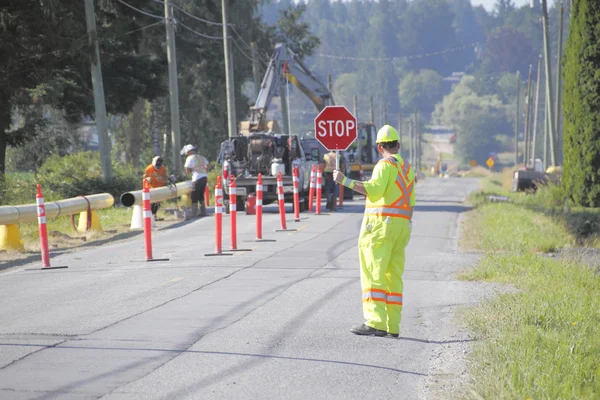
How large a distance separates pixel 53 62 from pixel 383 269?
26.9 m

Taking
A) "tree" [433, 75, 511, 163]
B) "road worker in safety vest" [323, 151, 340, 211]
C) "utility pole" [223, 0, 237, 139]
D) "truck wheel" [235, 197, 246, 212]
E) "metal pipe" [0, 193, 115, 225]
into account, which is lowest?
"tree" [433, 75, 511, 163]

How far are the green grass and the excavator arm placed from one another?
2214cm

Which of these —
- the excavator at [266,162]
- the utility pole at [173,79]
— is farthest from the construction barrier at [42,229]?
the utility pole at [173,79]

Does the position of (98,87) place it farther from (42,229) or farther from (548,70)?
(548,70)

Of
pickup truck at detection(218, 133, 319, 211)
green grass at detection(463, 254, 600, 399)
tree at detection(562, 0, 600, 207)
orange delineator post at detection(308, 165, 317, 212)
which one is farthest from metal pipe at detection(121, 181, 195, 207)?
→ green grass at detection(463, 254, 600, 399)

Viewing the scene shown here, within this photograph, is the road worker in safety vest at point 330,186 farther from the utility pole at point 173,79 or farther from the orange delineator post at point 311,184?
the utility pole at point 173,79

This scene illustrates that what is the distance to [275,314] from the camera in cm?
1109

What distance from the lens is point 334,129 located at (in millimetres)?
25938

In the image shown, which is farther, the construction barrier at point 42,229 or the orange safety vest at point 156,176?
the orange safety vest at point 156,176

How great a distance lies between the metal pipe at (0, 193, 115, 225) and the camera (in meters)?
18.9

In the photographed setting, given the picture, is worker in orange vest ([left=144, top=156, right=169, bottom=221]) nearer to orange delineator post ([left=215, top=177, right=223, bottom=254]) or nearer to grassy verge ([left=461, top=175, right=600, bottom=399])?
orange delineator post ([left=215, top=177, right=223, bottom=254])

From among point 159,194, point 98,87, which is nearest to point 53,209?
point 159,194

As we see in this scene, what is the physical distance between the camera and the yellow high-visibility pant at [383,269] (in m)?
9.95

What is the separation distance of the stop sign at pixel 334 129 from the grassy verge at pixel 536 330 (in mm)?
5574
